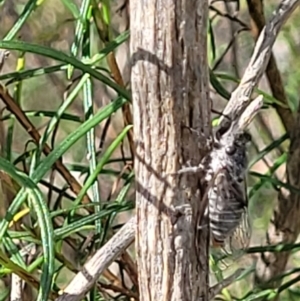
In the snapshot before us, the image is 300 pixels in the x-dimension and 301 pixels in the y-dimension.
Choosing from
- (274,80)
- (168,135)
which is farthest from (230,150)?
(274,80)

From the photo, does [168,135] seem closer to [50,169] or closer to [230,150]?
[230,150]

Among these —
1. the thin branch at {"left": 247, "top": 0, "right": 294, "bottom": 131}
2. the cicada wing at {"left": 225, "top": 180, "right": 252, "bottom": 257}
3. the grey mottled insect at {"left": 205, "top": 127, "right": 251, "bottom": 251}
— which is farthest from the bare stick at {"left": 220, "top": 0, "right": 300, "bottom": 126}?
the thin branch at {"left": 247, "top": 0, "right": 294, "bottom": 131}

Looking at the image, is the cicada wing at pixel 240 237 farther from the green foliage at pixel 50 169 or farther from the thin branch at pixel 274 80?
the thin branch at pixel 274 80

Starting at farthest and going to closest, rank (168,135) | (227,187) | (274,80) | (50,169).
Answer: (274,80)
(50,169)
(227,187)
(168,135)

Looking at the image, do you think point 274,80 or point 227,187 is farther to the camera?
point 274,80

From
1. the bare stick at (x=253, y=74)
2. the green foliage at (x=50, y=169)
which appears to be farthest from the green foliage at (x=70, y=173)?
the bare stick at (x=253, y=74)

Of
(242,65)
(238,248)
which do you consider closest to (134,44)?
(238,248)

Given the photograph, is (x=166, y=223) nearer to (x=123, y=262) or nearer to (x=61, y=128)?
(x=123, y=262)
